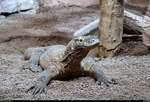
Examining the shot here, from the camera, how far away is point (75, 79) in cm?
321

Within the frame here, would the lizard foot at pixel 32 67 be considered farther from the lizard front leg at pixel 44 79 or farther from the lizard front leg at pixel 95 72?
the lizard front leg at pixel 95 72

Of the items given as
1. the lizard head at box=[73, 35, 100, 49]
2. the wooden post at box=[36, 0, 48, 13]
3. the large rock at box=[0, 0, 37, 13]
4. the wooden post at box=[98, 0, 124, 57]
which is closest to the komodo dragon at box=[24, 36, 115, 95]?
the lizard head at box=[73, 35, 100, 49]

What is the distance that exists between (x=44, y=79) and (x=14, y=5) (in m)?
3.09

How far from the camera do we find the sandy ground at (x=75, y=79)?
8.39 feet

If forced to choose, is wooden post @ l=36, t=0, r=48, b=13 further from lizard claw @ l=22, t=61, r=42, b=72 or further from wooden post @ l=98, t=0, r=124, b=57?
lizard claw @ l=22, t=61, r=42, b=72

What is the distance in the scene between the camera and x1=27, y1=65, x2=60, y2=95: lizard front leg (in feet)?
9.32

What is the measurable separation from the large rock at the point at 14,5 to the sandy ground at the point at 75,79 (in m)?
Answer: 0.54

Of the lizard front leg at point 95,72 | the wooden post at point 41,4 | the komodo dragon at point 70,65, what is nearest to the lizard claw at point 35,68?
the komodo dragon at point 70,65

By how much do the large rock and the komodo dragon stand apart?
2.37 m

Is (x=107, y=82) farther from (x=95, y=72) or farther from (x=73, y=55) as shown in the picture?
(x=73, y=55)

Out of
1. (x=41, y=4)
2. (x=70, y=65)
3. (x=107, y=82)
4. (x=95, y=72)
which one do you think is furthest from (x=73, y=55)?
(x=41, y=4)

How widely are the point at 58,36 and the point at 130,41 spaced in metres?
0.93

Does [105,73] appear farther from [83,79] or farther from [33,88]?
[33,88]

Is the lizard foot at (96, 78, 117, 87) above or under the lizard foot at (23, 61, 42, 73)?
above
